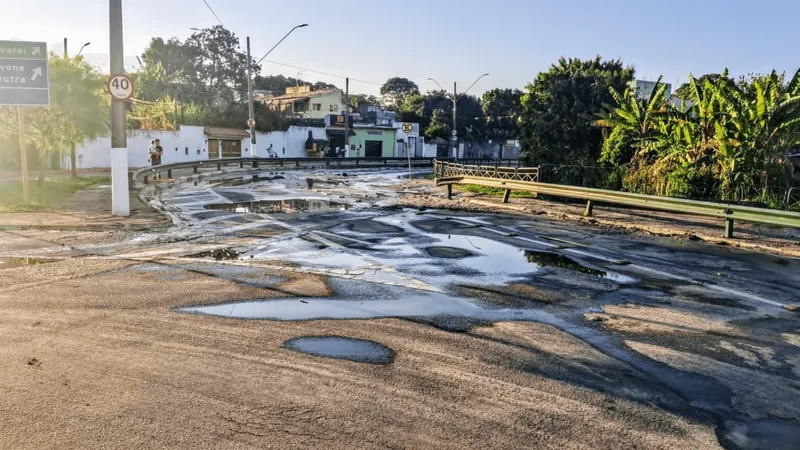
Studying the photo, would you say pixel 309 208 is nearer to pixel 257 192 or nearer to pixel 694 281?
pixel 257 192

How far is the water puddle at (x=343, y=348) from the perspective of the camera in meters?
5.65

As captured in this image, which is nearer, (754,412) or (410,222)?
(754,412)

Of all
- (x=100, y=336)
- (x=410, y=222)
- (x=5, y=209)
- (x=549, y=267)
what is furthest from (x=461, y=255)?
(x=5, y=209)

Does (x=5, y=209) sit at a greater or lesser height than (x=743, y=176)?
lesser

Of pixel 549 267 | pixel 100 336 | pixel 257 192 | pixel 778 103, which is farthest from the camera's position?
pixel 257 192

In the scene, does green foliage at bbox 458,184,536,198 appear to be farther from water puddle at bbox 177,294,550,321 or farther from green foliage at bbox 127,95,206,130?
green foliage at bbox 127,95,206,130

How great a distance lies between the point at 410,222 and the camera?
1577 cm

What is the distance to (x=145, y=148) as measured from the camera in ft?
149

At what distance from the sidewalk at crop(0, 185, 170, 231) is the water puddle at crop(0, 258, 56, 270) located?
3473 millimetres

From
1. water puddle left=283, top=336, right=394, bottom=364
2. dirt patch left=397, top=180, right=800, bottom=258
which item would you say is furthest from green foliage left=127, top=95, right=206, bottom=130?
water puddle left=283, top=336, right=394, bottom=364

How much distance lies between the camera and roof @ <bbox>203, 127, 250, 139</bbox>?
5509cm

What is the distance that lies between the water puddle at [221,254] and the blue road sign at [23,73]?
28.3 ft

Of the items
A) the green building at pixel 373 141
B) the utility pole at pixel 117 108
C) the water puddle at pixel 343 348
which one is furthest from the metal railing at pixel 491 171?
the green building at pixel 373 141

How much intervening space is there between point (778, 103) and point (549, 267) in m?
15.2
